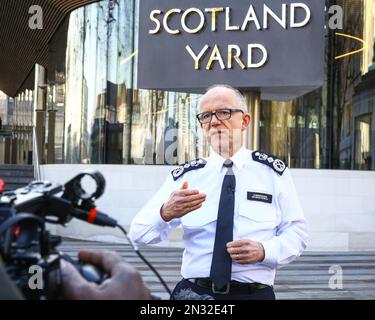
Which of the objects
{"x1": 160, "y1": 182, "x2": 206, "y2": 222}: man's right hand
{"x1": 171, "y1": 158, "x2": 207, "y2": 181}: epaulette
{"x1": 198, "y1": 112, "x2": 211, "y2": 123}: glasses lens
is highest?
{"x1": 198, "y1": 112, "x2": 211, "y2": 123}: glasses lens

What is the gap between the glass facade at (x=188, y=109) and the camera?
11297 millimetres

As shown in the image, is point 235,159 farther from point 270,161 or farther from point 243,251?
point 243,251

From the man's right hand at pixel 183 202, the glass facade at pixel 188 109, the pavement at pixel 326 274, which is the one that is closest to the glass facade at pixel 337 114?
the glass facade at pixel 188 109

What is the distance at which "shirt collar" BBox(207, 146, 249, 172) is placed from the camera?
1.96 meters

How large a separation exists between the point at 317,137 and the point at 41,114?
700cm

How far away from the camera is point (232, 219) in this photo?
188 centimetres

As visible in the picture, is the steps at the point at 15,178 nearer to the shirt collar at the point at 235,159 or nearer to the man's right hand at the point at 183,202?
the man's right hand at the point at 183,202

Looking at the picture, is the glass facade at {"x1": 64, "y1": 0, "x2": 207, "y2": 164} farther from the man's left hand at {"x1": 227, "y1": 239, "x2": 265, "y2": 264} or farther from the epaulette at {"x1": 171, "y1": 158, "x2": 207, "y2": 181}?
the man's left hand at {"x1": 227, "y1": 239, "x2": 265, "y2": 264}

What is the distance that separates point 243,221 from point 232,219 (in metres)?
0.04

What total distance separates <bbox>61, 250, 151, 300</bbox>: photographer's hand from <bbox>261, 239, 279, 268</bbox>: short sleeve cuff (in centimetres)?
71

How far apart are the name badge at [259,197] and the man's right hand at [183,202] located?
10.5 inches

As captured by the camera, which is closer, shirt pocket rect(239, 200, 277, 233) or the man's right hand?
the man's right hand

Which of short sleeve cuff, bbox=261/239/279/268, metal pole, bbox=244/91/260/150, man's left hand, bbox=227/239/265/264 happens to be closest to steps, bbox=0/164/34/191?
man's left hand, bbox=227/239/265/264
